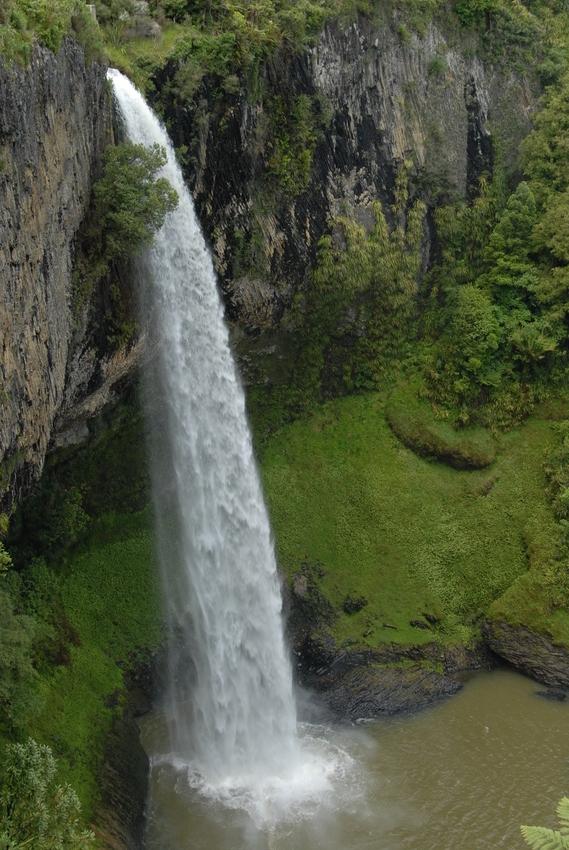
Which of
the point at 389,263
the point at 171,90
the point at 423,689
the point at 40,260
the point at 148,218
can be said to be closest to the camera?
the point at 40,260

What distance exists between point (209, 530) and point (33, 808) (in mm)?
7024

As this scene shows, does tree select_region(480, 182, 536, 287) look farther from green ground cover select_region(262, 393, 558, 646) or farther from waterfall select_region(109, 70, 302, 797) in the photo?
waterfall select_region(109, 70, 302, 797)

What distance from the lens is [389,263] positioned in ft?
67.4

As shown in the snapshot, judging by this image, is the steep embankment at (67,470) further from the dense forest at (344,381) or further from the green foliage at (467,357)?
the green foliage at (467,357)

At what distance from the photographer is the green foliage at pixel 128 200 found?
518 inches

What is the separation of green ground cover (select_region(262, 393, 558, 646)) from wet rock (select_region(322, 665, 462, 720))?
80 cm

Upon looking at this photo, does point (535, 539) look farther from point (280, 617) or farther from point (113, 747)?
point (113, 747)

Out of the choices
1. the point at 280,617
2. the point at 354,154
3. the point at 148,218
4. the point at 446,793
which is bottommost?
the point at 446,793

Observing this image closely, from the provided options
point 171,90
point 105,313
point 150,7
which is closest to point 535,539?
point 105,313

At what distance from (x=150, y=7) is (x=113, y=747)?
51.9 ft

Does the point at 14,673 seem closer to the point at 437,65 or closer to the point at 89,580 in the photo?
the point at 89,580

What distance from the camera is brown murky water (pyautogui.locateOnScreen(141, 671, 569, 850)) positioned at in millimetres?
13016

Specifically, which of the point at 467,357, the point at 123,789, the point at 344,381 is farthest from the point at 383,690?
the point at 467,357

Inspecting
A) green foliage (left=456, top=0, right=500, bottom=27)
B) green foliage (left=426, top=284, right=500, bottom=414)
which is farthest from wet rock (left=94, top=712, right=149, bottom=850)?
green foliage (left=456, top=0, right=500, bottom=27)
